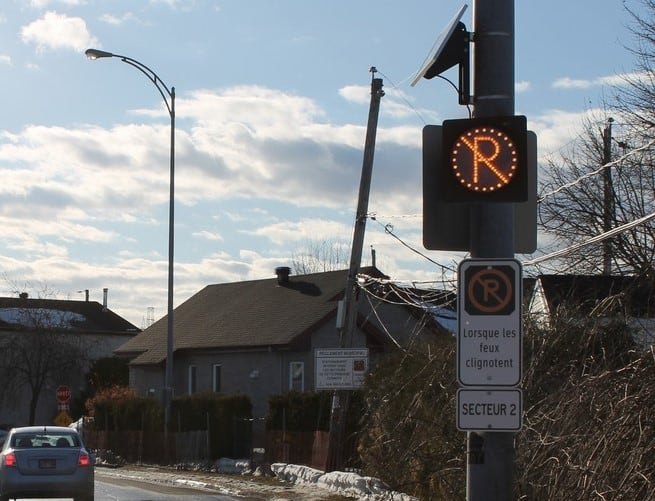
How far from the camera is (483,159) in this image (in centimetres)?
715

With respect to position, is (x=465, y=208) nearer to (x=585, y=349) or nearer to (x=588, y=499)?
(x=588, y=499)

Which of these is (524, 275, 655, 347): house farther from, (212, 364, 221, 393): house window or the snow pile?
(212, 364, 221, 393): house window

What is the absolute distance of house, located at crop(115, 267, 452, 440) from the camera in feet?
140

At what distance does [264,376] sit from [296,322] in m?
2.35

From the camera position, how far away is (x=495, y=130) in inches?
281

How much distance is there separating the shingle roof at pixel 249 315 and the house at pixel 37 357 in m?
14.5

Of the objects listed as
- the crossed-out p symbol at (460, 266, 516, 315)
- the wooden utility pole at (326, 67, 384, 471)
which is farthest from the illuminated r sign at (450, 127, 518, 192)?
the wooden utility pole at (326, 67, 384, 471)

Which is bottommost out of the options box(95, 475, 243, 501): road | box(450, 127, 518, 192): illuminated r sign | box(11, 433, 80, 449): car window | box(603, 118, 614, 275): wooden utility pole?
box(95, 475, 243, 501): road

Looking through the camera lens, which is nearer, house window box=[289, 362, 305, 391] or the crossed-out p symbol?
the crossed-out p symbol

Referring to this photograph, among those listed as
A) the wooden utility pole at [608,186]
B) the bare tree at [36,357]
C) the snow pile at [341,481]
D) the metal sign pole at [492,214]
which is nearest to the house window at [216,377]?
the snow pile at [341,481]

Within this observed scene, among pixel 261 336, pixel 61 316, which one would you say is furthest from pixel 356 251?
pixel 61 316

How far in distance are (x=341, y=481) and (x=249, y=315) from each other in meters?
24.1

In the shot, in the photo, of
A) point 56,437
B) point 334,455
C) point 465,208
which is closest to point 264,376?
point 334,455

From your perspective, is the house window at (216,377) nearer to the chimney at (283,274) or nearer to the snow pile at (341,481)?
the chimney at (283,274)
